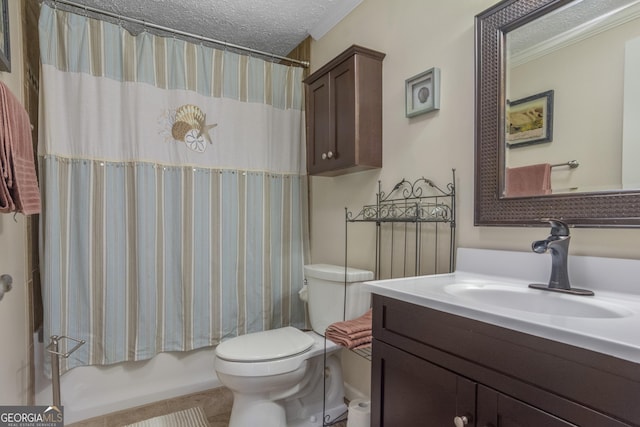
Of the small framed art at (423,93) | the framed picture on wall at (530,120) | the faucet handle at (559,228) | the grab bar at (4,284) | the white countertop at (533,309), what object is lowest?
the grab bar at (4,284)

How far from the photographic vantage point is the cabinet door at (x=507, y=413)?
0.69m

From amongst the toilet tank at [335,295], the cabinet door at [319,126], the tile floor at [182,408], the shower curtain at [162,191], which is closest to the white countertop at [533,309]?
Answer: the toilet tank at [335,295]

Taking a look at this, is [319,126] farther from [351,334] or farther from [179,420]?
[179,420]

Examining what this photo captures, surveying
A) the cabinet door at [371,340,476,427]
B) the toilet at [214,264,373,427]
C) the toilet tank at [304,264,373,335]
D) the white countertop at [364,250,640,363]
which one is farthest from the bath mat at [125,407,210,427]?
the white countertop at [364,250,640,363]

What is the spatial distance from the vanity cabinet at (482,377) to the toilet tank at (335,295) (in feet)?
2.04

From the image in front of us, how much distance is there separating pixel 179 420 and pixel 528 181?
6.68 feet

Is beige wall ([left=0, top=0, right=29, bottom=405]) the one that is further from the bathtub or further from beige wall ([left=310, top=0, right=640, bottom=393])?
beige wall ([left=310, top=0, right=640, bottom=393])

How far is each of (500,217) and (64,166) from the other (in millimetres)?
2058

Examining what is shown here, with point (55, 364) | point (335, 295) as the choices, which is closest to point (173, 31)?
point (335, 295)

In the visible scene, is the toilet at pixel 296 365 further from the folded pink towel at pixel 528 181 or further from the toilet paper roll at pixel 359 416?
the folded pink towel at pixel 528 181

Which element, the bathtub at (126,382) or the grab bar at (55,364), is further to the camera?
the bathtub at (126,382)

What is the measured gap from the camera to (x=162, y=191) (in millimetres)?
2010

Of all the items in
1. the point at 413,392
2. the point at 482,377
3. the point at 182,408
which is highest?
the point at 482,377

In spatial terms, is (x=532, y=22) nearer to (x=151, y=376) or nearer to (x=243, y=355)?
(x=243, y=355)
